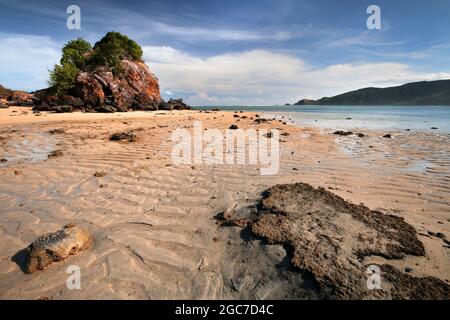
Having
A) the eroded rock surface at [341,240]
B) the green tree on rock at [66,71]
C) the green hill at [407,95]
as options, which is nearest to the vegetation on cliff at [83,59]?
the green tree on rock at [66,71]

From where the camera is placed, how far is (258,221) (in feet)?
11.3

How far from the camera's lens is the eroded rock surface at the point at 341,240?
7.43 feet

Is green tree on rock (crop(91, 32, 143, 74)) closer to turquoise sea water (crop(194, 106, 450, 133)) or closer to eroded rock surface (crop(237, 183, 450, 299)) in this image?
turquoise sea water (crop(194, 106, 450, 133))

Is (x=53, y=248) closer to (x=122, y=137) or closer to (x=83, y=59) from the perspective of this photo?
(x=122, y=137)

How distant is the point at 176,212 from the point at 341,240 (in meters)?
2.29

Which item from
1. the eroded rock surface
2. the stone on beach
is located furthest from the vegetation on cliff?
the eroded rock surface

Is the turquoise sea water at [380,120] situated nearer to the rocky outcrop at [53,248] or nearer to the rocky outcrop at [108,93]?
the rocky outcrop at [53,248]

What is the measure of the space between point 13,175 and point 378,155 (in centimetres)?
918

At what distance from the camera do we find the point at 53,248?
277 cm

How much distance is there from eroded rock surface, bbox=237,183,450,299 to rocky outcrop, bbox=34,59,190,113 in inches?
916

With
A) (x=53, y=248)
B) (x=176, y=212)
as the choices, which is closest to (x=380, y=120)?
(x=176, y=212)

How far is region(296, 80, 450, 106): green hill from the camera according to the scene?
96.7 meters

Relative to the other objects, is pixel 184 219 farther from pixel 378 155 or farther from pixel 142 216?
pixel 378 155
